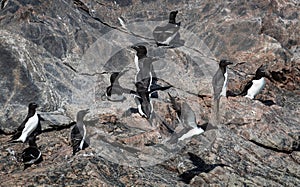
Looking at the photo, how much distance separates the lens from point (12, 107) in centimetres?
1028

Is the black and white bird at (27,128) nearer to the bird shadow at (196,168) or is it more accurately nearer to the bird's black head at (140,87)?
the bird's black head at (140,87)

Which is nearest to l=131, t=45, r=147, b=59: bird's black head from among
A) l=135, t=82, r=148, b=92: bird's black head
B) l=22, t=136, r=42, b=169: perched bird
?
l=135, t=82, r=148, b=92: bird's black head

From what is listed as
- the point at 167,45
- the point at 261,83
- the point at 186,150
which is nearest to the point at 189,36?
the point at 167,45

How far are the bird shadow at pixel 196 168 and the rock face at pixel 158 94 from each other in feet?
0.06

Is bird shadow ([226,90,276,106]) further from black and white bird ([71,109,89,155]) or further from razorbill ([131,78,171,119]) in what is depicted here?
black and white bird ([71,109,89,155])

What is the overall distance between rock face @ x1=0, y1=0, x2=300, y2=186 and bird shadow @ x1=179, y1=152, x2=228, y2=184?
0.06 ft

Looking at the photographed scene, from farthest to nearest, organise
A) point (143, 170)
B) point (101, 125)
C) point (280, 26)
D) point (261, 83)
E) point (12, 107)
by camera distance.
Result: point (280, 26)
point (261, 83)
point (12, 107)
point (101, 125)
point (143, 170)

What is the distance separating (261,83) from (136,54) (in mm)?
2991

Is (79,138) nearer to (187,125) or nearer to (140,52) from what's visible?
(187,125)

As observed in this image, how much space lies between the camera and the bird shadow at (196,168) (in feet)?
27.0

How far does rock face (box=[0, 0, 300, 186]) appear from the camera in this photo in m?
8.40

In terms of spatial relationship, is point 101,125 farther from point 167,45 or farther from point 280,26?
point 280,26

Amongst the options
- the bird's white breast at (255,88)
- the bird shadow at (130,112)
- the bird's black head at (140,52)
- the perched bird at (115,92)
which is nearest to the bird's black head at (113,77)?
the perched bird at (115,92)

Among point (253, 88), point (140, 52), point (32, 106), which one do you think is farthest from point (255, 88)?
point (32, 106)
